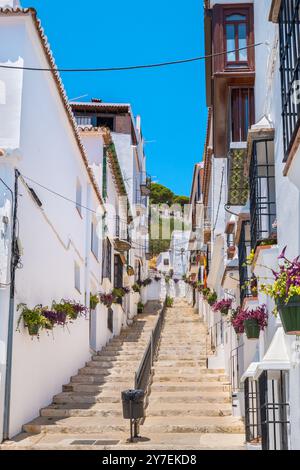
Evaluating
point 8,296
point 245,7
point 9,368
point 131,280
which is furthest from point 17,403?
point 131,280

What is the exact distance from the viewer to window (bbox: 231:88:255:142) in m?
13.0

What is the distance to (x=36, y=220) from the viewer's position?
13477mm

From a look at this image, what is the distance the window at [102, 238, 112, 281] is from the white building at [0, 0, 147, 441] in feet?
11.4

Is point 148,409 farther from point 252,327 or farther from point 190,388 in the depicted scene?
point 252,327

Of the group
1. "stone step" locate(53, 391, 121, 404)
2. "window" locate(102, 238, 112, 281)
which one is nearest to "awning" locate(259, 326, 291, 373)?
"stone step" locate(53, 391, 121, 404)

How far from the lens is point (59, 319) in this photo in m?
13.9

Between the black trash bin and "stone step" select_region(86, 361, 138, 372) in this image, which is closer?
the black trash bin

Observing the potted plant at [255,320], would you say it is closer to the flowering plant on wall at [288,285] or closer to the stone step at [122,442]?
the stone step at [122,442]

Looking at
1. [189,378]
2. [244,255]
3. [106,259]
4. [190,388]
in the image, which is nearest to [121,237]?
[106,259]

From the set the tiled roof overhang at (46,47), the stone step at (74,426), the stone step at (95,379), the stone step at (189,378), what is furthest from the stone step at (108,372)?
the tiled roof overhang at (46,47)

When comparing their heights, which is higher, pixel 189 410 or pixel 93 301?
pixel 93 301

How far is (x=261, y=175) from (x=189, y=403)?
760cm

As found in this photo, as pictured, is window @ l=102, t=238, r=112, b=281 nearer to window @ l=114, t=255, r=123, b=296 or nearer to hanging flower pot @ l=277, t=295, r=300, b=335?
window @ l=114, t=255, r=123, b=296
